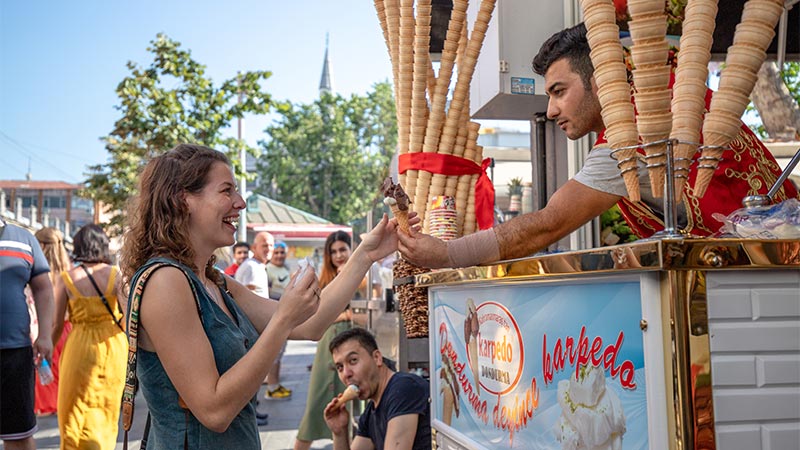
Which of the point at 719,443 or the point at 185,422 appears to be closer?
the point at 719,443

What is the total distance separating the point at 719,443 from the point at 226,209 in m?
1.45

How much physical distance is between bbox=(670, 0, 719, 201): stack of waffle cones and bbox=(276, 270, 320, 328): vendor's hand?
98cm

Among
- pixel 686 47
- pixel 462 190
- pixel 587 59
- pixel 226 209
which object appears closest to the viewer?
pixel 686 47

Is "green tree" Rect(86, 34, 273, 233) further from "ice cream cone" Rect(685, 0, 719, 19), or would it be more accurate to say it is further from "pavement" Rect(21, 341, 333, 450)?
"ice cream cone" Rect(685, 0, 719, 19)

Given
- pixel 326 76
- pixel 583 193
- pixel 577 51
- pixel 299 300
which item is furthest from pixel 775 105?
pixel 326 76

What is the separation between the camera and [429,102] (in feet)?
11.3

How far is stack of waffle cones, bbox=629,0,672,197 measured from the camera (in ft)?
5.16

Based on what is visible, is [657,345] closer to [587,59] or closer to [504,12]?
[587,59]

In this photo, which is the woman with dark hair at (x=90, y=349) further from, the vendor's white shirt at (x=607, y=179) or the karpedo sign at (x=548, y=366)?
the vendor's white shirt at (x=607, y=179)

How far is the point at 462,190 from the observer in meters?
3.32

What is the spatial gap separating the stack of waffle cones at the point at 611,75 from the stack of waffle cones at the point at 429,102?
1602 mm

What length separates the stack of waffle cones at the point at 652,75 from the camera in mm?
1574

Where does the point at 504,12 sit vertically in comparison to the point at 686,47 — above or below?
above

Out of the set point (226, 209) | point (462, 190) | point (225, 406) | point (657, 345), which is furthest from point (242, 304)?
point (657, 345)
